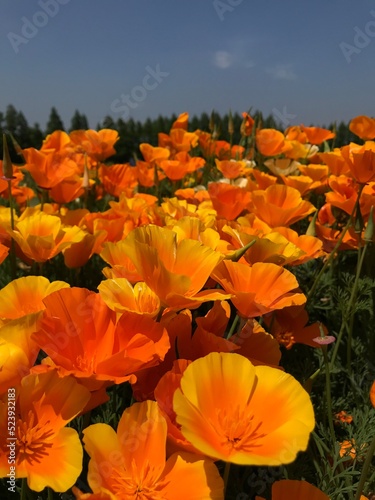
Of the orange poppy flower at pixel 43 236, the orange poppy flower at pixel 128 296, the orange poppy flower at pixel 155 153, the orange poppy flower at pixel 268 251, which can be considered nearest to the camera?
the orange poppy flower at pixel 128 296

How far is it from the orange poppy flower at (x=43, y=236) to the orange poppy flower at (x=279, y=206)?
0.49 meters

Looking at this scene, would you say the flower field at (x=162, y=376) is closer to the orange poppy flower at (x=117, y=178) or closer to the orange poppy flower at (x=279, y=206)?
the orange poppy flower at (x=279, y=206)

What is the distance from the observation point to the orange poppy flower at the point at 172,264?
726 millimetres

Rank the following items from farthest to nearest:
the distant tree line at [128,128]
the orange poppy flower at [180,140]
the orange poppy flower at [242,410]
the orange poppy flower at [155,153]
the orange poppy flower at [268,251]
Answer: the distant tree line at [128,128] → the orange poppy flower at [180,140] → the orange poppy flower at [155,153] → the orange poppy flower at [268,251] → the orange poppy flower at [242,410]

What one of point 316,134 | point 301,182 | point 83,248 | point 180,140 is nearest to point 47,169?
point 83,248

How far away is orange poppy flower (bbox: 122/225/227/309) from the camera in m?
0.73

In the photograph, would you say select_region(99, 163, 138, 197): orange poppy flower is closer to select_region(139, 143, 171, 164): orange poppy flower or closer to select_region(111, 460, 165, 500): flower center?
select_region(139, 143, 171, 164): orange poppy flower

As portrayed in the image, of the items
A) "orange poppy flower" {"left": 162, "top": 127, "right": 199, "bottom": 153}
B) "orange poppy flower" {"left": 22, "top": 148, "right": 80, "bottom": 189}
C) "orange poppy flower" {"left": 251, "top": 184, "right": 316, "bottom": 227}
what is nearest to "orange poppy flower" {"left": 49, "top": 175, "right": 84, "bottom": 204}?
"orange poppy flower" {"left": 22, "top": 148, "right": 80, "bottom": 189}

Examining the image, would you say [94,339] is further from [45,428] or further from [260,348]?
[260,348]

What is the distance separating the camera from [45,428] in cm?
66

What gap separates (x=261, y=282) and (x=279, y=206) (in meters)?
0.60

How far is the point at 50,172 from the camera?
5.35 ft

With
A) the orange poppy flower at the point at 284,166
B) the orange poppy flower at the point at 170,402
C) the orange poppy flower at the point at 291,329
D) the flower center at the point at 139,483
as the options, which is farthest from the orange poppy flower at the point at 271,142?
the flower center at the point at 139,483

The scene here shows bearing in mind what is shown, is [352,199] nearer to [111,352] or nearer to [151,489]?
[111,352]
